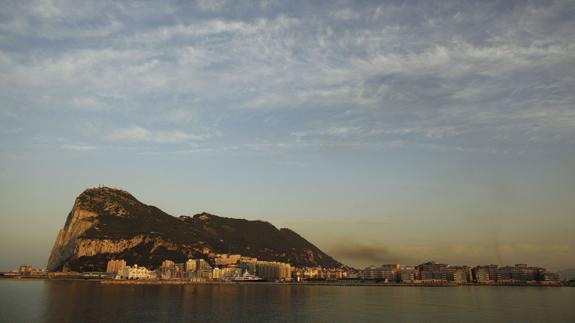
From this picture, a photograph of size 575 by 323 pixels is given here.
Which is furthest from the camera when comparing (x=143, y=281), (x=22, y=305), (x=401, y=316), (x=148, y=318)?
(x=143, y=281)

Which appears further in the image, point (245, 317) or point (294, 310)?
point (294, 310)

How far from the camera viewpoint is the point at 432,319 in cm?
6494

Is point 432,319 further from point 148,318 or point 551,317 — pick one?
point 148,318

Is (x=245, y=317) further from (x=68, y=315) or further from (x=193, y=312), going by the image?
(x=68, y=315)

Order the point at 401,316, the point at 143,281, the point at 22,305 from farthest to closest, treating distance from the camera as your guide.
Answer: the point at 143,281
the point at 22,305
the point at 401,316

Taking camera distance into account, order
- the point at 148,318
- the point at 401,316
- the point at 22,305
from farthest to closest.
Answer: the point at 22,305 < the point at 401,316 < the point at 148,318

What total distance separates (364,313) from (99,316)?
4098 cm

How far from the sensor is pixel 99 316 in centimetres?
6125

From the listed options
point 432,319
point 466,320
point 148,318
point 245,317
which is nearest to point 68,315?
point 148,318

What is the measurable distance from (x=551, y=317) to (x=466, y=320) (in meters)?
14.5

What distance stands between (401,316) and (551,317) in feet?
73.9

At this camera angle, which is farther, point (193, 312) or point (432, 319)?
point (193, 312)

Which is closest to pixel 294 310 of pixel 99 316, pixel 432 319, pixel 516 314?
pixel 432 319

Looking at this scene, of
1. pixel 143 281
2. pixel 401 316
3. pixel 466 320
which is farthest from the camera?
pixel 143 281
